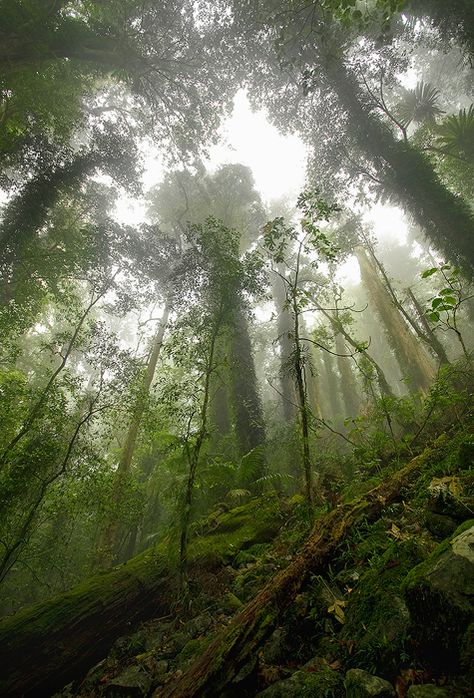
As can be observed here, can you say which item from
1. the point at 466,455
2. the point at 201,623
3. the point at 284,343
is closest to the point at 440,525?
the point at 466,455

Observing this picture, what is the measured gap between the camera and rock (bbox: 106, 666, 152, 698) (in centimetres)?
346

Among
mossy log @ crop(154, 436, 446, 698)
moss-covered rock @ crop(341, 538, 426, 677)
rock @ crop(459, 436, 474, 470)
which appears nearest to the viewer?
moss-covered rock @ crop(341, 538, 426, 677)

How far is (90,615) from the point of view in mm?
4840

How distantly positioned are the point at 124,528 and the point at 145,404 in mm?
6006

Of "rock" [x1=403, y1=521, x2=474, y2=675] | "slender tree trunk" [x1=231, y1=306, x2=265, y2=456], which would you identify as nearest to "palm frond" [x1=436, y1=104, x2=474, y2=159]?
"slender tree trunk" [x1=231, y1=306, x2=265, y2=456]

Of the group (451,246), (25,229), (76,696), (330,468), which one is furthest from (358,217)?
(76,696)

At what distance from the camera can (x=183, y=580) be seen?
4.97 m

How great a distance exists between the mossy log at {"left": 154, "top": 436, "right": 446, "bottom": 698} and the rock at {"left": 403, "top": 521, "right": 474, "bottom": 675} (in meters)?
1.22

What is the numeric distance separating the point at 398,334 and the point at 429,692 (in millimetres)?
15585

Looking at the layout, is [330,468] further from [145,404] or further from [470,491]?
[470,491]

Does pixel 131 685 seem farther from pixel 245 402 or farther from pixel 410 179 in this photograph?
pixel 410 179

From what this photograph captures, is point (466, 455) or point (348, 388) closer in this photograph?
point (466, 455)

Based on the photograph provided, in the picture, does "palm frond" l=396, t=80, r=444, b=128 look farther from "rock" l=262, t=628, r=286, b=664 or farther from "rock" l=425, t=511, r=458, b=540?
"rock" l=262, t=628, r=286, b=664

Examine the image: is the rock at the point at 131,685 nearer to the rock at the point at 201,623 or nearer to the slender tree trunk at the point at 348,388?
the rock at the point at 201,623
